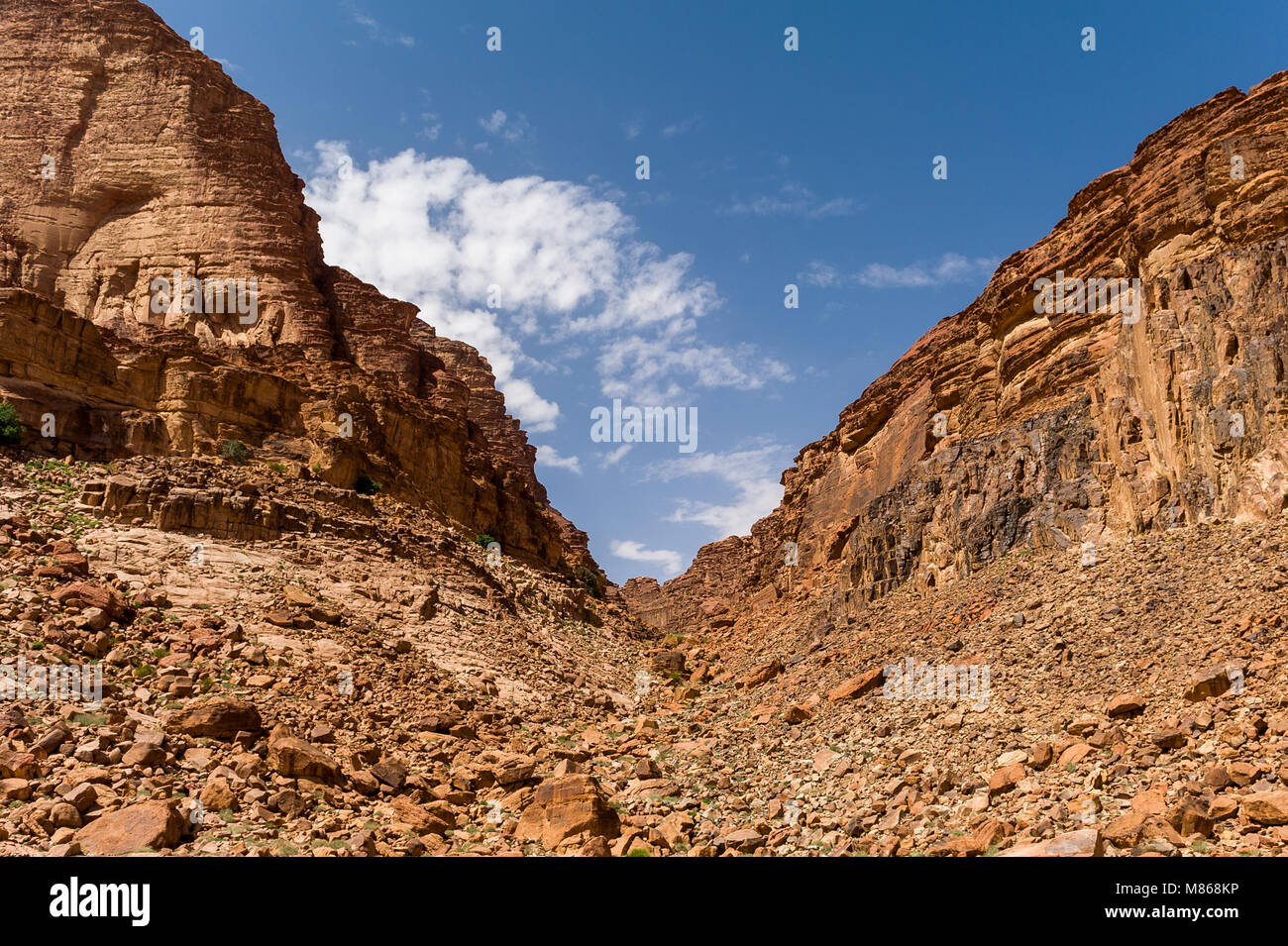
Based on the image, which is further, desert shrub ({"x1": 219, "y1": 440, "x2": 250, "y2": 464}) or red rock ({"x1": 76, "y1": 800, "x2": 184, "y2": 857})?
desert shrub ({"x1": 219, "y1": 440, "x2": 250, "y2": 464})

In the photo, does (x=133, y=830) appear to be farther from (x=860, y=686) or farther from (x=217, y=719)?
(x=860, y=686)

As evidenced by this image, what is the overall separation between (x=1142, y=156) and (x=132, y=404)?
37483mm

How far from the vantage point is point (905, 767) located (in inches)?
481

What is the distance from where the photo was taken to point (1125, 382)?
21344mm

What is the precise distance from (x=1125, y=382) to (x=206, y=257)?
141 ft

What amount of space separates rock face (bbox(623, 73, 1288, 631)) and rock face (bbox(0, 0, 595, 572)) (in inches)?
848

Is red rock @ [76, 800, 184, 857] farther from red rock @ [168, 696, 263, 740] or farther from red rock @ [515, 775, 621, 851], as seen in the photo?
red rock @ [515, 775, 621, 851]

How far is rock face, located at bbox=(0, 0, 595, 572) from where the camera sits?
3538cm

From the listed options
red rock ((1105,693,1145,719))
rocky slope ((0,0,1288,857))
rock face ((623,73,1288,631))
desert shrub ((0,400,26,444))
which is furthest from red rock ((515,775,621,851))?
desert shrub ((0,400,26,444))

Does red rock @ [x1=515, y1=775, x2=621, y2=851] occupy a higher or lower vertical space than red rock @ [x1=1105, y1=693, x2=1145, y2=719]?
lower
